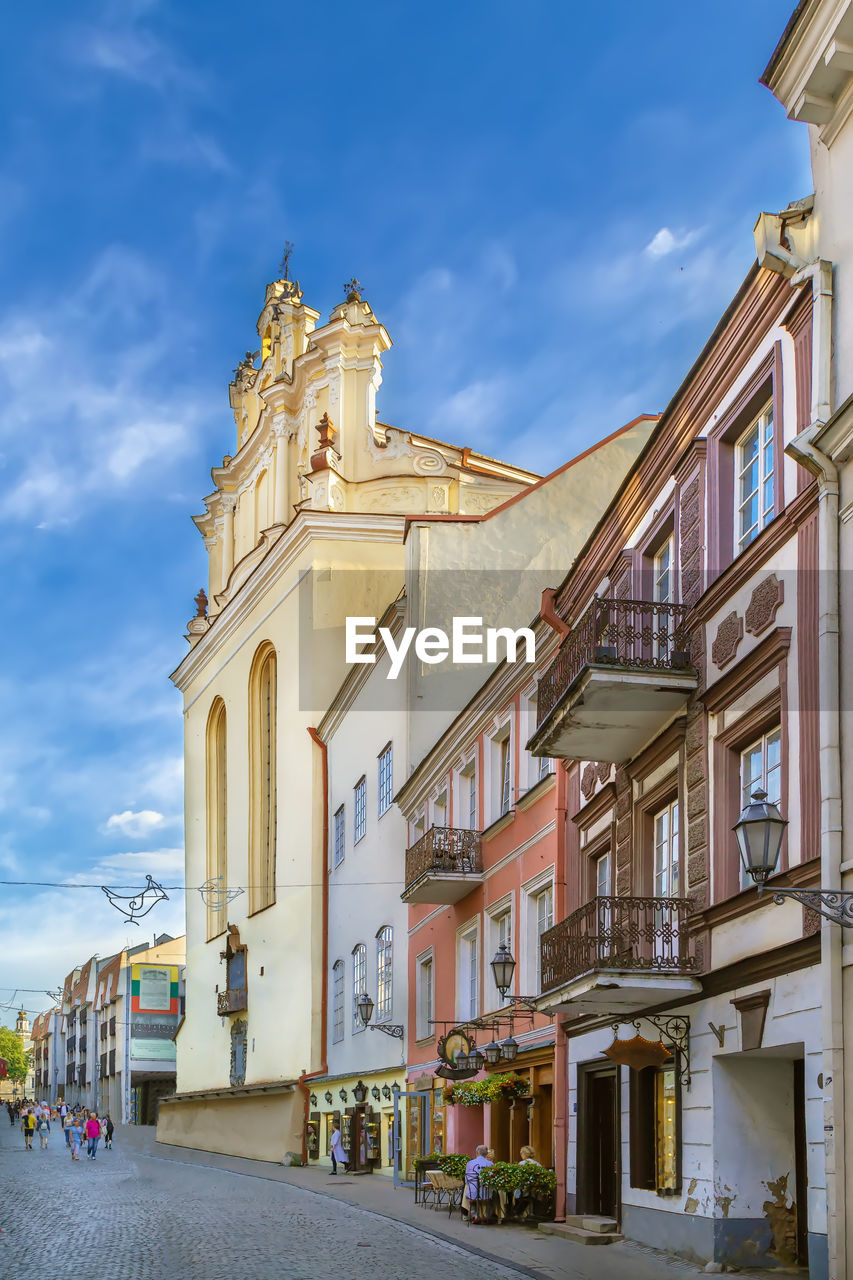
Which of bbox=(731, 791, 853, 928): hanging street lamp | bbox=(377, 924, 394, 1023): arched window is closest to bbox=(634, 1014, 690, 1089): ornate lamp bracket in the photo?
bbox=(731, 791, 853, 928): hanging street lamp

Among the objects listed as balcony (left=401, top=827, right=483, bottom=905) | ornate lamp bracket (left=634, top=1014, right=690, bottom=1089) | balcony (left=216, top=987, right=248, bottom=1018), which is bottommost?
balcony (left=216, top=987, right=248, bottom=1018)

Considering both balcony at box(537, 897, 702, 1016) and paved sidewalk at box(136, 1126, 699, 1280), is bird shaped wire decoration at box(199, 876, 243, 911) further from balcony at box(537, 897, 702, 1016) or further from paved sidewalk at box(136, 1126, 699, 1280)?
balcony at box(537, 897, 702, 1016)

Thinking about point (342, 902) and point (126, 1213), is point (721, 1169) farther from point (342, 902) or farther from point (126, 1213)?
point (342, 902)

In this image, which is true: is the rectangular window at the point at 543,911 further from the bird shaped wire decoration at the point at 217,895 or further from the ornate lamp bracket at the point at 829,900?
the bird shaped wire decoration at the point at 217,895

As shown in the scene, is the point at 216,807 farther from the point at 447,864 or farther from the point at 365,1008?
the point at 447,864

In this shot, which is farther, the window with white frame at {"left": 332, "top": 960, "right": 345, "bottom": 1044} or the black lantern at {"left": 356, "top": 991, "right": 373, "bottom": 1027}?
the window with white frame at {"left": 332, "top": 960, "right": 345, "bottom": 1044}

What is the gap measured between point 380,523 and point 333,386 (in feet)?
17.3

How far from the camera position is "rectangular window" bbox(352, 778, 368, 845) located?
34250 mm

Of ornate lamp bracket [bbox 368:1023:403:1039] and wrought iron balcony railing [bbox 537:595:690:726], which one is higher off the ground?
wrought iron balcony railing [bbox 537:595:690:726]

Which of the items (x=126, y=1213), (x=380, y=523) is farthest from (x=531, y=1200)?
(x=380, y=523)

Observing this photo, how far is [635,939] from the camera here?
14352 mm

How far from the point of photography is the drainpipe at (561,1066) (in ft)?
61.4

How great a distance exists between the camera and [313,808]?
1535 inches

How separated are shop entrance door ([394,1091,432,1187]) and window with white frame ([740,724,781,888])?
1455 cm
